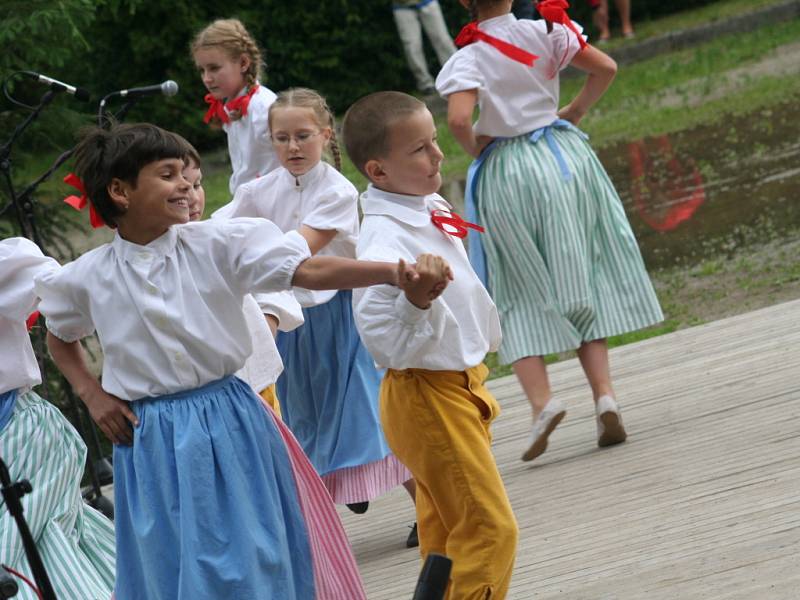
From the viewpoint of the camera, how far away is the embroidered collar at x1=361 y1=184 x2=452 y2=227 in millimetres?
3512

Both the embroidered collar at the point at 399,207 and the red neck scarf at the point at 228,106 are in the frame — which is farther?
the red neck scarf at the point at 228,106

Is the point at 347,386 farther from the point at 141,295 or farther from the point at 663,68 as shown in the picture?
the point at 663,68

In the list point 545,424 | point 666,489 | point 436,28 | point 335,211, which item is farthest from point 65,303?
point 436,28

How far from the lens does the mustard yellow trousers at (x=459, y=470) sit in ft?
11.2

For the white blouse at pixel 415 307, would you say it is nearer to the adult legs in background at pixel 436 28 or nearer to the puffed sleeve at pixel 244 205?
the puffed sleeve at pixel 244 205

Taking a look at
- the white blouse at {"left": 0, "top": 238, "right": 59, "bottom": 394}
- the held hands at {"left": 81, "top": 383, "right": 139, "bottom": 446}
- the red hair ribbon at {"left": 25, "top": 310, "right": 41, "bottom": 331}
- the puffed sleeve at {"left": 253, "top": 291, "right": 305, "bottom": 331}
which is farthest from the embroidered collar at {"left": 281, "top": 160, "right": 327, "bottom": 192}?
the held hands at {"left": 81, "top": 383, "right": 139, "bottom": 446}

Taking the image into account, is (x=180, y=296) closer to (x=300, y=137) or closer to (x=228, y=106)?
(x=300, y=137)

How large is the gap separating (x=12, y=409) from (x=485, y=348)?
138cm

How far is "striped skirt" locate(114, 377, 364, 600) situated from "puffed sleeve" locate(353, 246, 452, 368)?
30 cm

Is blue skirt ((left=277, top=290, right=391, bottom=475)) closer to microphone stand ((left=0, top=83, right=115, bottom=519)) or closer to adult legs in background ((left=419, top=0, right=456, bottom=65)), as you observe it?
microphone stand ((left=0, top=83, right=115, bottom=519))

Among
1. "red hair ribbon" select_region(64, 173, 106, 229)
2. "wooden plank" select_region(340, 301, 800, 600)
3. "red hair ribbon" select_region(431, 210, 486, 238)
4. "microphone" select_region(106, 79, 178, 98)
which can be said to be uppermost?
"microphone" select_region(106, 79, 178, 98)

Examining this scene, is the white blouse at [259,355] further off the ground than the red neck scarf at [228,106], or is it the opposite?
the red neck scarf at [228,106]

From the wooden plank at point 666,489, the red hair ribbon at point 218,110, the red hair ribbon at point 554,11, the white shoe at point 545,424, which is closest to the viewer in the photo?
the wooden plank at point 666,489

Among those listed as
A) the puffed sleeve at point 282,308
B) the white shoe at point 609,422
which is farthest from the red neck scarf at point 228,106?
the white shoe at point 609,422
